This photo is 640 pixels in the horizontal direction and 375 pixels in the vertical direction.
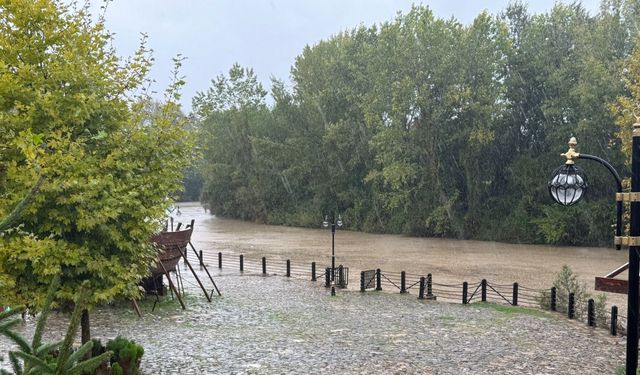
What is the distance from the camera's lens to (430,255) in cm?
3972

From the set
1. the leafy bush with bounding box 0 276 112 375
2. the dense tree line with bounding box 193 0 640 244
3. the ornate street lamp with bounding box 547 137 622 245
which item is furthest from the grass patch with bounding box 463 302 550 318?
the dense tree line with bounding box 193 0 640 244

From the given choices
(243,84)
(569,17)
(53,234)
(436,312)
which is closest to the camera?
(53,234)

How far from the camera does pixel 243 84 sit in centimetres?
7612

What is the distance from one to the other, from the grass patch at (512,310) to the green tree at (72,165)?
12328 mm

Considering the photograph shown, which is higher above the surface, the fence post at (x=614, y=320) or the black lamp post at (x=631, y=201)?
the black lamp post at (x=631, y=201)

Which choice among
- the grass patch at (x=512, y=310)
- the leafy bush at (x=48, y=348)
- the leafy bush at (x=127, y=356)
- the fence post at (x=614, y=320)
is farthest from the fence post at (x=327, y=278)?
the leafy bush at (x=48, y=348)

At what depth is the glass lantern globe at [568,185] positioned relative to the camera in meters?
8.38

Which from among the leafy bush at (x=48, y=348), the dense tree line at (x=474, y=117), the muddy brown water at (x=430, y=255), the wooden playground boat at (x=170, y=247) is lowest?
the muddy brown water at (x=430, y=255)

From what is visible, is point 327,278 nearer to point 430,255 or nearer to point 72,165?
point 72,165

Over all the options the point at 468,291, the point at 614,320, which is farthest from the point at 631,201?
the point at 468,291

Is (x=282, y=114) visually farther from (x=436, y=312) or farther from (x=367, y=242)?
(x=436, y=312)

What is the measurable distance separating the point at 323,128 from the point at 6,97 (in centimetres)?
5484

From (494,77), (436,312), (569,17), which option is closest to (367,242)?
(494,77)

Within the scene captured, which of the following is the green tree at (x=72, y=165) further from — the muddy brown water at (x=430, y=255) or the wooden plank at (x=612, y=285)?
the muddy brown water at (x=430, y=255)
